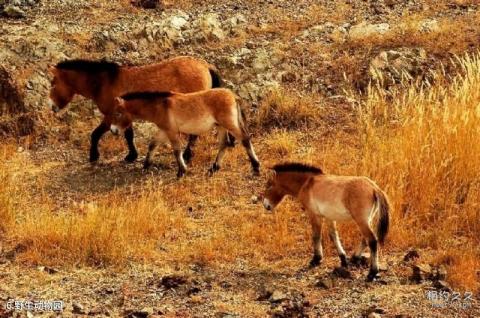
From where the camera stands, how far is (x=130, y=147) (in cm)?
1140

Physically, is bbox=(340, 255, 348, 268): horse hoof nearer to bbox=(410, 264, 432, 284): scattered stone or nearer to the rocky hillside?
the rocky hillside

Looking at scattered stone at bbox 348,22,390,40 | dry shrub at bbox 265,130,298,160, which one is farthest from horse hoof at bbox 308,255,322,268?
scattered stone at bbox 348,22,390,40

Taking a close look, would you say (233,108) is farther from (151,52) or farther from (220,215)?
(151,52)

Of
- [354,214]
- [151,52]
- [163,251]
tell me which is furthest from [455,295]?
[151,52]

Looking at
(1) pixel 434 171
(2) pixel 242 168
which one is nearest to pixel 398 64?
(2) pixel 242 168

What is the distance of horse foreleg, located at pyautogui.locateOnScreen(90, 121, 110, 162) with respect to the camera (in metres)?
11.3

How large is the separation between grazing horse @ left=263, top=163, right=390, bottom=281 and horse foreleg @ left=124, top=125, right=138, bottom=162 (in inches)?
147

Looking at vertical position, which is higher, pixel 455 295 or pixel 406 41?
pixel 406 41

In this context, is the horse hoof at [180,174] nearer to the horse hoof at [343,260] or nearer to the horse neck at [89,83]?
the horse neck at [89,83]

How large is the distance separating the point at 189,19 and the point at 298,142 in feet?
12.8

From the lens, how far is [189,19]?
46.6 ft

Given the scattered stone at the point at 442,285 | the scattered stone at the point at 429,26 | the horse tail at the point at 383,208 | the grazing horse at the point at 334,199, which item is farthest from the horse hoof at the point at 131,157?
the scattered stone at the point at 429,26

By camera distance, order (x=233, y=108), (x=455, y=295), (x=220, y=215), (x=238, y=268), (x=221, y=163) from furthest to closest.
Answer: (x=221, y=163) → (x=233, y=108) → (x=220, y=215) → (x=238, y=268) → (x=455, y=295)

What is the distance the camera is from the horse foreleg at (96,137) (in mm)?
11289
